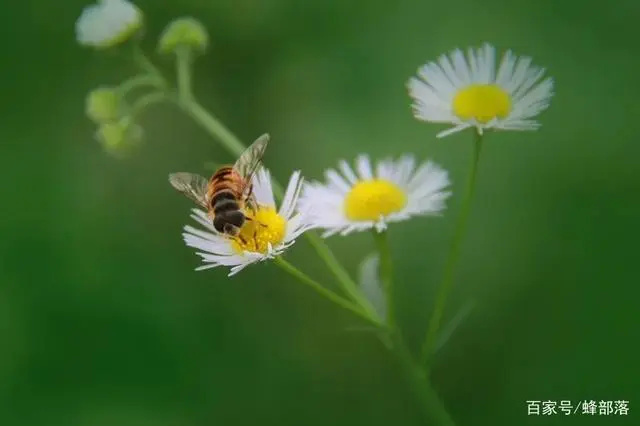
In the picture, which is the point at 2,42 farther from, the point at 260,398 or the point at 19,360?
the point at 260,398

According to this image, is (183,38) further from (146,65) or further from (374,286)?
(374,286)

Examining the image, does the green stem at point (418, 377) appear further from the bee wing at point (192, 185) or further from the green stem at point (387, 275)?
the bee wing at point (192, 185)

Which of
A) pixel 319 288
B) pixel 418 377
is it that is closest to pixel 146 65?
pixel 319 288

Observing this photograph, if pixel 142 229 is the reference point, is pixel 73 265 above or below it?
below

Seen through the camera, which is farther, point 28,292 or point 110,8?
point 28,292

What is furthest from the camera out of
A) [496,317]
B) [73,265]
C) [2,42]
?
[2,42]

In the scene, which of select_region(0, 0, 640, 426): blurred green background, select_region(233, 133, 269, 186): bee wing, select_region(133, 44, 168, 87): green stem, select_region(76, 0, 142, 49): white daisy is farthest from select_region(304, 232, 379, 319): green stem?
select_region(0, 0, 640, 426): blurred green background

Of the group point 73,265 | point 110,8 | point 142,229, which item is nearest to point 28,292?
point 73,265
